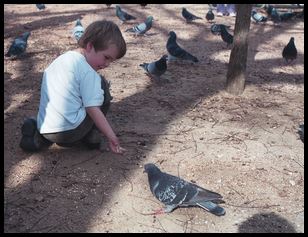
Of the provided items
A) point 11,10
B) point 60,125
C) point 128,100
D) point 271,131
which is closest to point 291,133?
point 271,131

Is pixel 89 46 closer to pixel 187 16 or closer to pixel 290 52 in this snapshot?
pixel 290 52

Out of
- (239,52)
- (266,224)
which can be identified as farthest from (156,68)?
(266,224)

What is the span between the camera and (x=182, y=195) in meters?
3.13

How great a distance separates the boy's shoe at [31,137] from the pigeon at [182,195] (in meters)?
1.17

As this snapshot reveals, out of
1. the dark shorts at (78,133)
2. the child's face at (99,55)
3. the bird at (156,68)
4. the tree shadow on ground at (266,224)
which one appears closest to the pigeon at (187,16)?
the bird at (156,68)

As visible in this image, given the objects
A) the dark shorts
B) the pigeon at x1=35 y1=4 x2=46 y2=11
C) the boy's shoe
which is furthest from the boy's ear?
the pigeon at x1=35 y1=4 x2=46 y2=11

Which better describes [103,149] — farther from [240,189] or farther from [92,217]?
[240,189]

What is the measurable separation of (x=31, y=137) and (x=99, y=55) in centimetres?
96

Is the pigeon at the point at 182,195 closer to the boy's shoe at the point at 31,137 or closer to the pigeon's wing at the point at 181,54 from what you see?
the boy's shoe at the point at 31,137

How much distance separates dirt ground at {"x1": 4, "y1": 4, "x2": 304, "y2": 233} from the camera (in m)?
3.17

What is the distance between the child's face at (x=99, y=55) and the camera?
11.3 ft

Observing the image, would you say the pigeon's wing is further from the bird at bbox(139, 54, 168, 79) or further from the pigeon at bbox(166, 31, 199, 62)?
the bird at bbox(139, 54, 168, 79)

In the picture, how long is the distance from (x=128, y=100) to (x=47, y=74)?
5.96ft

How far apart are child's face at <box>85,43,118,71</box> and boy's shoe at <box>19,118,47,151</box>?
2.49 feet
